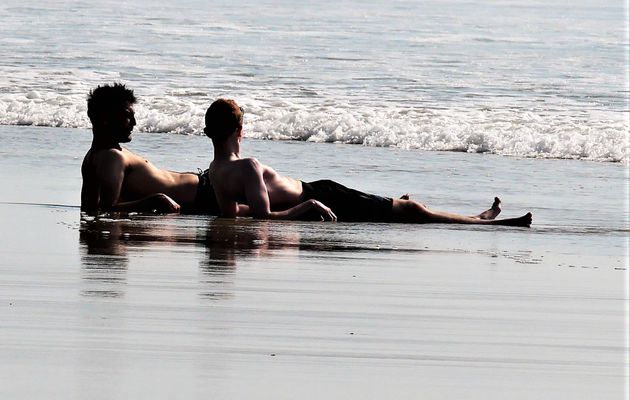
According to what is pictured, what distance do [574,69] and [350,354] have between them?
19876mm

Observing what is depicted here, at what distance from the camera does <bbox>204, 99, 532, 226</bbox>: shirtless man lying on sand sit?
26.6ft

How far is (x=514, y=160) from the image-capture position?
13609mm

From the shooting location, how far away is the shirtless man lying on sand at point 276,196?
812 centimetres

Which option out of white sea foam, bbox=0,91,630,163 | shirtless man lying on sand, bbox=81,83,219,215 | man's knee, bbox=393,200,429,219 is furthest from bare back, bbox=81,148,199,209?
white sea foam, bbox=0,91,630,163

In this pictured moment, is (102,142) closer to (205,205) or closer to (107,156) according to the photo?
(107,156)

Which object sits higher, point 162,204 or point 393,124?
point 393,124

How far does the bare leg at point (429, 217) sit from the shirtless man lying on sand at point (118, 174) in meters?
1.11

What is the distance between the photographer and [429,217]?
856 cm

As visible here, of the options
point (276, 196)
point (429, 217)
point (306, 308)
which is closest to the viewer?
point (306, 308)

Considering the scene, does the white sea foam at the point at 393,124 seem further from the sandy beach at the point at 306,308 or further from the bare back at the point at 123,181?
the bare back at the point at 123,181

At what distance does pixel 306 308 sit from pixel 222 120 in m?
3.13

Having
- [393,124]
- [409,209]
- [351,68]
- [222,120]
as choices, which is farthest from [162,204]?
[351,68]

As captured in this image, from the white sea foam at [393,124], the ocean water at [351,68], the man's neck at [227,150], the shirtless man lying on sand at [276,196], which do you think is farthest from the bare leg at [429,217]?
the white sea foam at [393,124]

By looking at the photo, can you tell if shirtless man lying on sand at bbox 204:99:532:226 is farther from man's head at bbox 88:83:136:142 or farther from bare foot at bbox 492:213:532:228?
man's head at bbox 88:83:136:142
